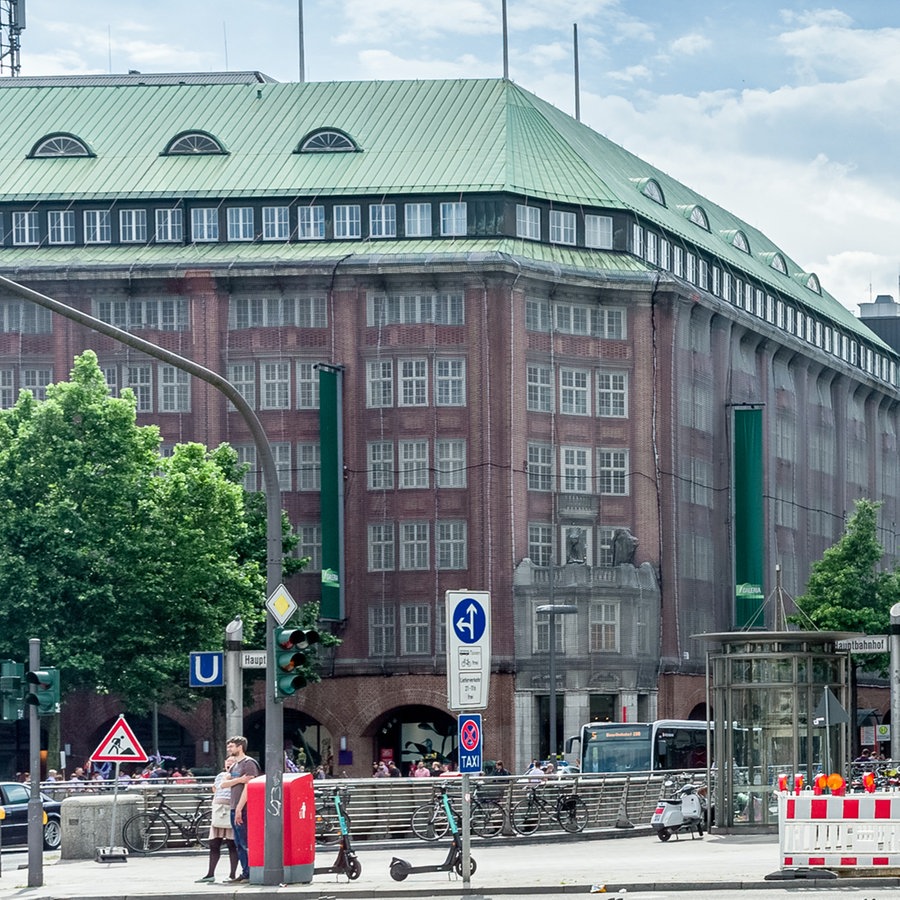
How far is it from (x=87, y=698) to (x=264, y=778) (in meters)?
50.0

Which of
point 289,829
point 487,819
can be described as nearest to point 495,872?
point 289,829

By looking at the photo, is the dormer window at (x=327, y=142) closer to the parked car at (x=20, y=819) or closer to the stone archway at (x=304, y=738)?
the stone archway at (x=304, y=738)

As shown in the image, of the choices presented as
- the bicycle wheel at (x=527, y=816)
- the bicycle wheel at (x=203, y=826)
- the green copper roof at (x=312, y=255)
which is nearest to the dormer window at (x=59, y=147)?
the green copper roof at (x=312, y=255)

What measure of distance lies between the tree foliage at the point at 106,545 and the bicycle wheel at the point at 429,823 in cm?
2364

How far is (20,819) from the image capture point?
44000 mm

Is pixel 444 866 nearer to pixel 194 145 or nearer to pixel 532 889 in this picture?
pixel 532 889

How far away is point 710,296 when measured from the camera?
86.2m

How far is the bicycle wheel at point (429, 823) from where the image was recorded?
4009 cm

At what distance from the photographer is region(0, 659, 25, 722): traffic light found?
3128 centimetres

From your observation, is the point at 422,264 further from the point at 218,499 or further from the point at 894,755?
the point at 894,755

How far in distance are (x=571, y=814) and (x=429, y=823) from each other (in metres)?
2.91

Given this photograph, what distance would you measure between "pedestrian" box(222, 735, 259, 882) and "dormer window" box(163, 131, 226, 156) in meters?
56.7

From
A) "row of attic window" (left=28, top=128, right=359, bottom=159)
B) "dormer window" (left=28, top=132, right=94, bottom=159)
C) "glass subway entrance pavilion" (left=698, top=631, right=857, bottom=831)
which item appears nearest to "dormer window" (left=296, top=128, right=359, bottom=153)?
"row of attic window" (left=28, top=128, right=359, bottom=159)

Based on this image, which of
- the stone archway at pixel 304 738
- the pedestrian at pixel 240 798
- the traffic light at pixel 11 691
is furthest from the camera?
the stone archway at pixel 304 738
